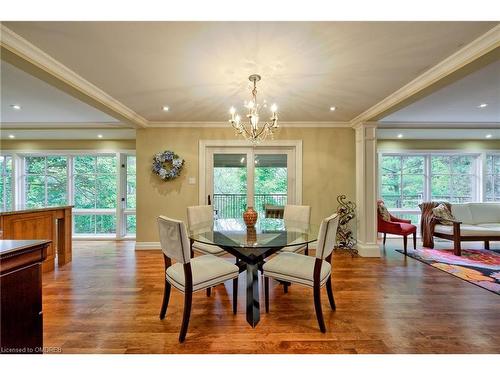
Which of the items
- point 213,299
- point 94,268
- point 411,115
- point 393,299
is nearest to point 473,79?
point 411,115

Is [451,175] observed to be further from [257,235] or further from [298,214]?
[257,235]

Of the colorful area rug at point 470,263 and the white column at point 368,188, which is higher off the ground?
the white column at point 368,188

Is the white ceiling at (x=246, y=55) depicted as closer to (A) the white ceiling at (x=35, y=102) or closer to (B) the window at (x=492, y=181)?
(A) the white ceiling at (x=35, y=102)

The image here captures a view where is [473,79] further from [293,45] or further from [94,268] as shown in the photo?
[94,268]

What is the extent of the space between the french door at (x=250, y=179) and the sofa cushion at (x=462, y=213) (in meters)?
3.27

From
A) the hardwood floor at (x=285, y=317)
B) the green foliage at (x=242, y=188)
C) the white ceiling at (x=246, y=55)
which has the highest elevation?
the white ceiling at (x=246, y=55)

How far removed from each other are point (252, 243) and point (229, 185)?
260cm

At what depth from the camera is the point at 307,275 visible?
1934 mm

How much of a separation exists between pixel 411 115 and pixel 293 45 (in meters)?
3.46

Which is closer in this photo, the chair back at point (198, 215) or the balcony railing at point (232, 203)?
the chair back at point (198, 215)

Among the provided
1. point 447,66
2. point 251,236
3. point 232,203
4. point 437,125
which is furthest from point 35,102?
point 437,125

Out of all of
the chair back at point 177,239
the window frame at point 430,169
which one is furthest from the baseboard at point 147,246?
the window frame at point 430,169

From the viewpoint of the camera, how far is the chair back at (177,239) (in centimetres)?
174

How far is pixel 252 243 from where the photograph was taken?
1921mm
